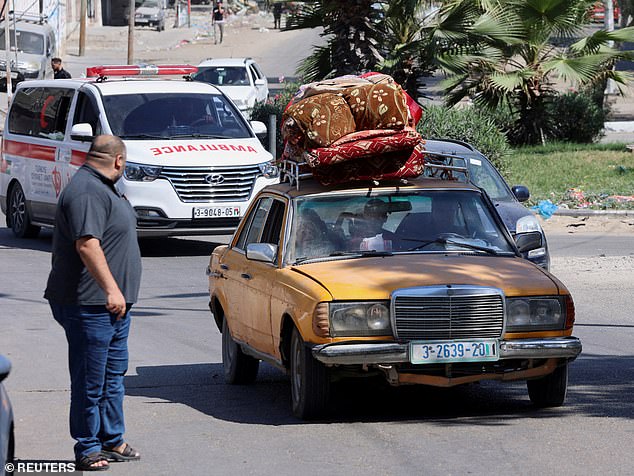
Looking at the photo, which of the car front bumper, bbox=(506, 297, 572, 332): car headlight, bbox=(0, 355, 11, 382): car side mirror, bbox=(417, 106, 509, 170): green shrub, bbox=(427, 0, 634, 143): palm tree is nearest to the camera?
bbox=(0, 355, 11, 382): car side mirror

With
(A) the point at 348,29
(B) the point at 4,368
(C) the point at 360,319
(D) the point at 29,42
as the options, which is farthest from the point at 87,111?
(D) the point at 29,42

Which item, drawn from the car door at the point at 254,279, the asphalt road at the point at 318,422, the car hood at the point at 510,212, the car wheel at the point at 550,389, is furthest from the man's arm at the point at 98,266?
the car hood at the point at 510,212

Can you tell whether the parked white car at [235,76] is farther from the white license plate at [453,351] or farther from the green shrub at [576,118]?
the white license plate at [453,351]

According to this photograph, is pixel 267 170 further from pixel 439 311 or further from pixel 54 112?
pixel 439 311

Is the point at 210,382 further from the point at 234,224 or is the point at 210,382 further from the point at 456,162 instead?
the point at 234,224

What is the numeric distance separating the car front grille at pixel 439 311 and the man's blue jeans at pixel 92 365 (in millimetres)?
1667

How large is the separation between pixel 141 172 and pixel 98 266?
33.0 feet

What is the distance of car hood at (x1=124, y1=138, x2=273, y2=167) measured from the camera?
54.3ft

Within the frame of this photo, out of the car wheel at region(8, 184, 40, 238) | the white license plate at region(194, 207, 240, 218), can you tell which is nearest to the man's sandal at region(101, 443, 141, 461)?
the white license plate at region(194, 207, 240, 218)

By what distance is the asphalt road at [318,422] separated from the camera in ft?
22.6

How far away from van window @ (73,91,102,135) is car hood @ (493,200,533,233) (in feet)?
19.8

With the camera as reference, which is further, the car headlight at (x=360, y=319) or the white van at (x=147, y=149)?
the white van at (x=147, y=149)

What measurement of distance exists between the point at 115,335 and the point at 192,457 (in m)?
0.83

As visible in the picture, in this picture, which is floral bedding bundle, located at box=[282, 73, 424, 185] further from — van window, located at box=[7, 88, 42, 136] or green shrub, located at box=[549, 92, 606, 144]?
green shrub, located at box=[549, 92, 606, 144]
